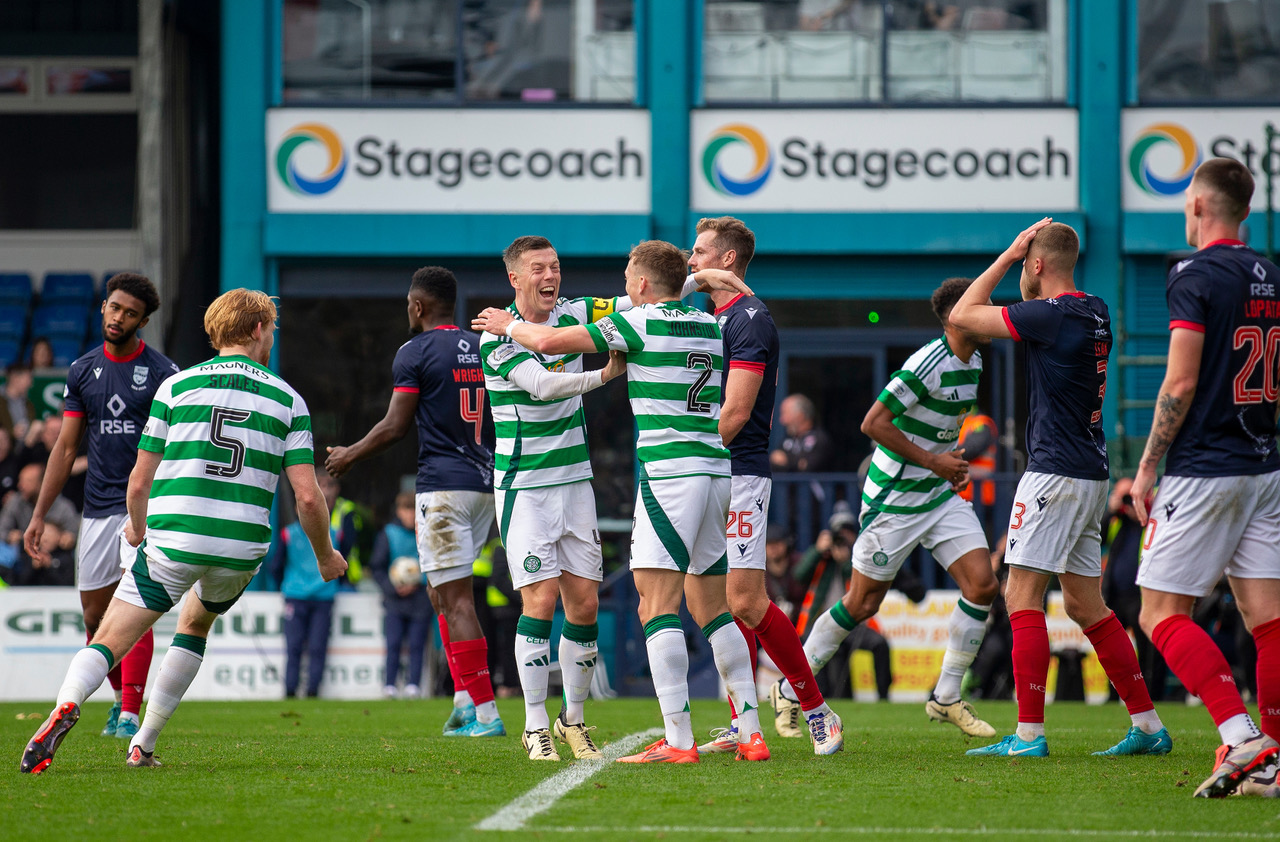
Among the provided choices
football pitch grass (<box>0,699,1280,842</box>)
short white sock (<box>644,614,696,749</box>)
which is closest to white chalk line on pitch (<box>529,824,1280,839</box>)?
football pitch grass (<box>0,699,1280,842</box>)

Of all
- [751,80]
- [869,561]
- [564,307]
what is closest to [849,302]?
[751,80]

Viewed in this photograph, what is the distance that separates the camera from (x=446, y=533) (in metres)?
8.00

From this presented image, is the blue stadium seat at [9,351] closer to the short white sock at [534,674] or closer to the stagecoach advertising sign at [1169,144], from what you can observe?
the stagecoach advertising sign at [1169,144]

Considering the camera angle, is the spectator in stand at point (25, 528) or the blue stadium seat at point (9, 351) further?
the blue stadium seat at point (9, 351)

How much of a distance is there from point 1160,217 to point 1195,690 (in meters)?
12.0

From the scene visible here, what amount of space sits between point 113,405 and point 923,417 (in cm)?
433

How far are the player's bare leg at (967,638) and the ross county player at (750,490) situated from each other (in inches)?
40.2

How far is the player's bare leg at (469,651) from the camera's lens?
7.95 meters


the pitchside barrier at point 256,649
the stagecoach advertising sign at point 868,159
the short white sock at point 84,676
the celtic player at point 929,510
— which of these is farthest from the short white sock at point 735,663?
the stagecoach advertising sign at point 868,159

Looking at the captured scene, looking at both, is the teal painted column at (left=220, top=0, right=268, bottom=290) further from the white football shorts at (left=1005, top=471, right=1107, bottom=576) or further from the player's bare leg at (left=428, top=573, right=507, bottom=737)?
the white football shorts at (left=1005, top=471, right=1107, bottom=576)

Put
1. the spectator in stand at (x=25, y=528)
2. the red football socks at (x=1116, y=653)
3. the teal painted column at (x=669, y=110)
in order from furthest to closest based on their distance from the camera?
the teal painted column at (x=669, y=110) → the spectator in stand at (x=25, y=528) → the red football socks at (x=1116, y=653)

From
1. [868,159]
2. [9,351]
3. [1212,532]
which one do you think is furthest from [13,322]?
[1212,532]

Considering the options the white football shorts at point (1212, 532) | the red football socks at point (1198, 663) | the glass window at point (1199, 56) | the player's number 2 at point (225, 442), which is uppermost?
the glass window at point (1199, 56)

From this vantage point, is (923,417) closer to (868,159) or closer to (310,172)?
(868,159)
